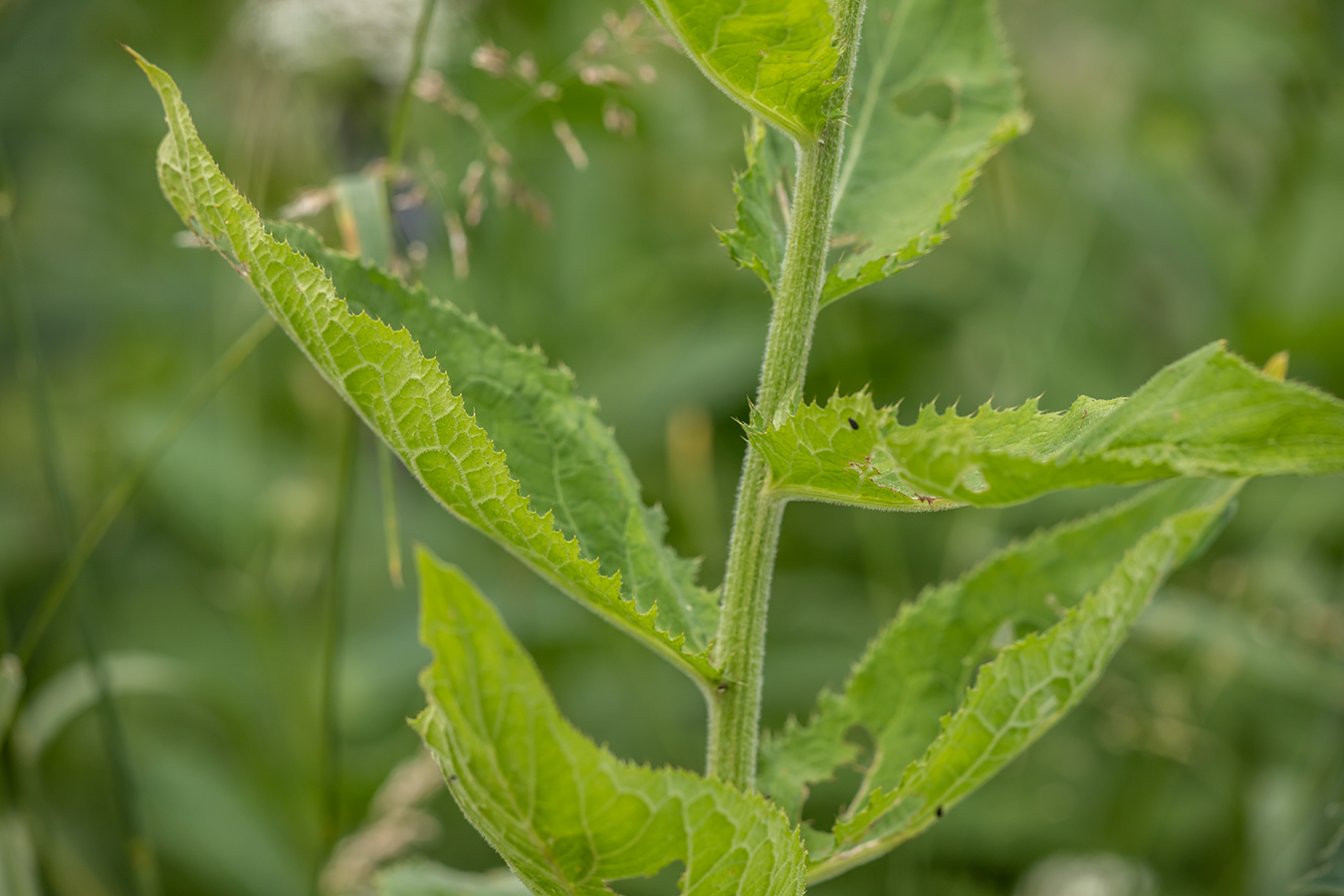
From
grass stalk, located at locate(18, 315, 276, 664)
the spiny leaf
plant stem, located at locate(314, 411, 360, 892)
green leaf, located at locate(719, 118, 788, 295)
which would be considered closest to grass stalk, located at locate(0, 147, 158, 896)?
grass stalk, located at locate(18, 315, 276, 664)

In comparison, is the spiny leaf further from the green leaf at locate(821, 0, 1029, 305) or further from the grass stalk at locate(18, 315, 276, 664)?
the grass stalk at locate(18, 315, 276, 664)

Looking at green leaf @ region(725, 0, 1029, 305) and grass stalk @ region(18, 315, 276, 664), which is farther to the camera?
grass stalk @ region(18, 315, 276, 664)

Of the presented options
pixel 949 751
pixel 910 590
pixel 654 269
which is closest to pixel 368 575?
pixel 654 269

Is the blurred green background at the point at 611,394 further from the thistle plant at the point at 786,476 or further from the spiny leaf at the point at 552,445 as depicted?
the thistle plant at the point at 786,476

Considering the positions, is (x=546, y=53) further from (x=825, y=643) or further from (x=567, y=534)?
(x=567, y=534)

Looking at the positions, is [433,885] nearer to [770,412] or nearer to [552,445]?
[552,445]
